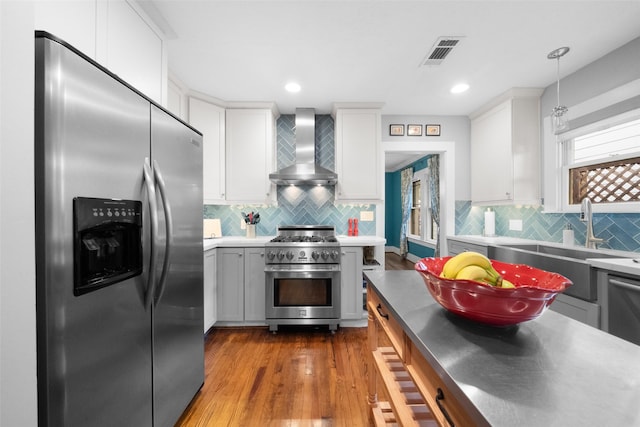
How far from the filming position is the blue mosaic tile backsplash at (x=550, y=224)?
7.07ft

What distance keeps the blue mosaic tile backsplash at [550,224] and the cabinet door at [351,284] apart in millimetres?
1565

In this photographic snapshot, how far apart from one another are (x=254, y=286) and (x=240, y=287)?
15 centimetres

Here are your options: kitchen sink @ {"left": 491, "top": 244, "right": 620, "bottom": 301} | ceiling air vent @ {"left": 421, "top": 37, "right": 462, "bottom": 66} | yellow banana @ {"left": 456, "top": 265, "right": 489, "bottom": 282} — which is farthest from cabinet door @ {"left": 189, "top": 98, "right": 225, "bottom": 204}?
kitchen sink @ {"left": 491, "top": 244, "right": 620, "bottom": 301}

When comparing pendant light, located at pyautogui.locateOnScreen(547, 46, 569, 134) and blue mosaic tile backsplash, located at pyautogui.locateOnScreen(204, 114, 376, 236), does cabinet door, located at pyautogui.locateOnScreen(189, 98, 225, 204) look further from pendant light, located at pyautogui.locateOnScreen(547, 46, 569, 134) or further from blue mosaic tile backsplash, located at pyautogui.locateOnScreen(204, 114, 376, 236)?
pendant light, located at pyautogui.locateOnScreen(547, 46, 569, 134)

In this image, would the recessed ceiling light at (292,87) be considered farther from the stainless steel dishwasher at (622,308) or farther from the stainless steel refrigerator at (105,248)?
the stainless steel dishwasher at (622,308)

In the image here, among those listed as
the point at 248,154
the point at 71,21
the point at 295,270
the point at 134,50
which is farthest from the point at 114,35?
the point at 295,270

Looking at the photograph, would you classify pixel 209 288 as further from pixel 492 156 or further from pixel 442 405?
pixel 492 156

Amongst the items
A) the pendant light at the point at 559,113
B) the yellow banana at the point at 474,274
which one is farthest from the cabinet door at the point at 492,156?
the yellow banana at the point at 474,274

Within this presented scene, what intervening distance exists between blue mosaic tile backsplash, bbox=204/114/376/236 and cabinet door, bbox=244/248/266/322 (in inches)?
26.1

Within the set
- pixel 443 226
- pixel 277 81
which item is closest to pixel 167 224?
pixel 277 81

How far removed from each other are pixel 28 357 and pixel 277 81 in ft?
8.57

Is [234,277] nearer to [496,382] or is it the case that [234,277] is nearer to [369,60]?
[369,60]

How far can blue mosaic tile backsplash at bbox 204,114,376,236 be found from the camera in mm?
3490

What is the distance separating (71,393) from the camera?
2.83 feet
